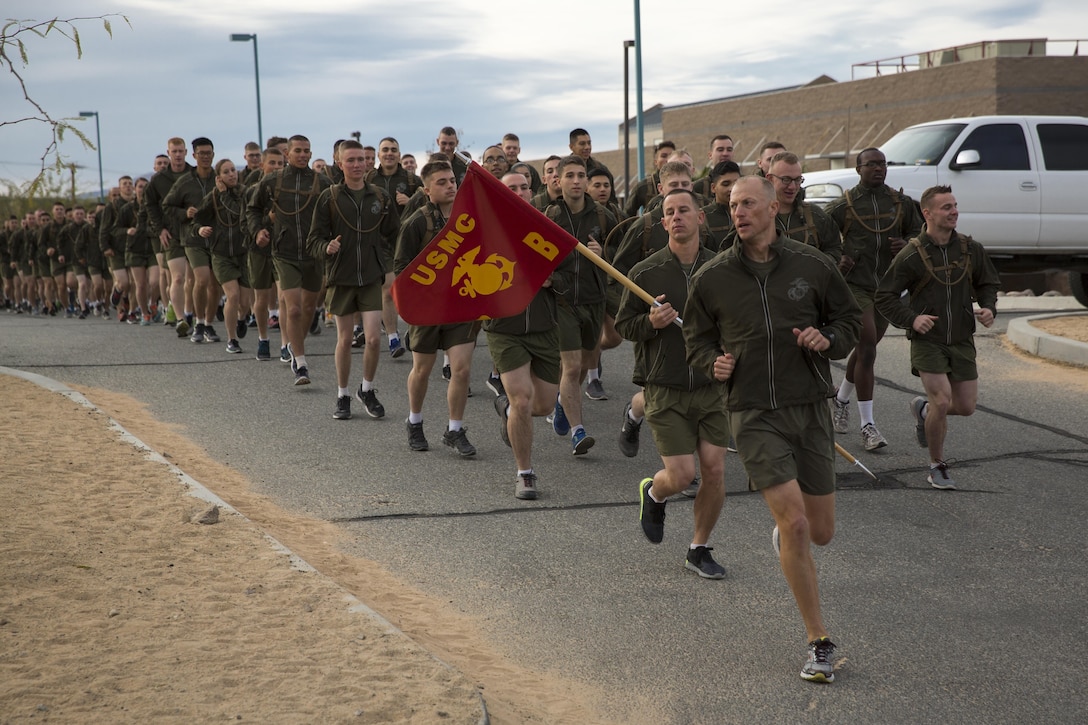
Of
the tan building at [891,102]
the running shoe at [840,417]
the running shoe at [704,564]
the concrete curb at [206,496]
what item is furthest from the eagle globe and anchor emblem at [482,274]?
the tan building at [891,102]

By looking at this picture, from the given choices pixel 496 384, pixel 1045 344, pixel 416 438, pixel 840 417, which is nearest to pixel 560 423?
pixel 416 438

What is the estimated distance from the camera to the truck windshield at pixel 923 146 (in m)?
16.3

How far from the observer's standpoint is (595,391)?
38.5ft

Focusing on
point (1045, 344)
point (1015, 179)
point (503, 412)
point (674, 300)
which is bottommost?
point (1045, 344)

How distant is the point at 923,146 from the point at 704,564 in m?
11.9

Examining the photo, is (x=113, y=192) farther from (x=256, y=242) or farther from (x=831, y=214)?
(x=831, y=214)

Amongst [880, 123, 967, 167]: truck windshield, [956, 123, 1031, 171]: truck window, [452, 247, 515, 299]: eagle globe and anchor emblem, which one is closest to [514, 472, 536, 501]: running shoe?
[452, 247, 515, 299]: eagle globe and anchor emblem

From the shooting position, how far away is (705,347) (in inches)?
209

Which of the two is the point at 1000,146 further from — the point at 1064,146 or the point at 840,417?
the point at 840,417

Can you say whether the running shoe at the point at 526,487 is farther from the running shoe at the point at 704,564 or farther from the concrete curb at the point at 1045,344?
the concrete curb at the point at 1045,344

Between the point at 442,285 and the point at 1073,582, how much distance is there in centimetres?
378

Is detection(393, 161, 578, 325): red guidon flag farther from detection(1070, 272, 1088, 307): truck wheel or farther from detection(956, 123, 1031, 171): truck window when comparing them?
detection(1070, 272, 1088, 307): truck wheel

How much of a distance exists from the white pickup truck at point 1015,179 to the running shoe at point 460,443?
28.0ft

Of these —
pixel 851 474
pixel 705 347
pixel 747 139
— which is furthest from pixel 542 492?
pixel 747 139
